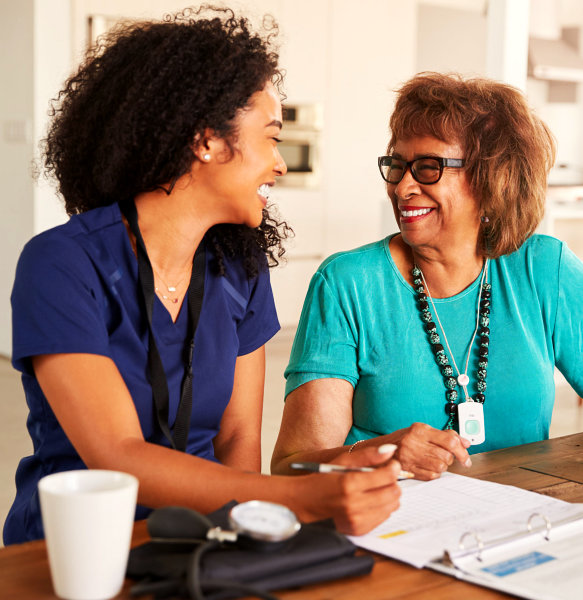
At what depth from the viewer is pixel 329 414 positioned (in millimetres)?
1838

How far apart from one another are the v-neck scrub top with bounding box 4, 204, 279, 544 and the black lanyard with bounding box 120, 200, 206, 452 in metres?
0.01

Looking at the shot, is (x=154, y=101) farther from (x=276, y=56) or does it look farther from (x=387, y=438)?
(x=387, y=438)

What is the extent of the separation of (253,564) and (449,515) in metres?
0.35

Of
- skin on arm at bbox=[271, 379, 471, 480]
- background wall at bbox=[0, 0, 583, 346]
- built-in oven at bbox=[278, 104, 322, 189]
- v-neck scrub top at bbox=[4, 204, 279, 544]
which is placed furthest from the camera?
built-in oven at bbox=[278, 104, 322, 189]

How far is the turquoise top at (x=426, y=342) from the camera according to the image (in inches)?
74.2

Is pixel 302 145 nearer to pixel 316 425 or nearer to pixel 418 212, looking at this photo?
pixel 418 212

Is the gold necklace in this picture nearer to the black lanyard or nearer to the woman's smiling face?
the black lanyard

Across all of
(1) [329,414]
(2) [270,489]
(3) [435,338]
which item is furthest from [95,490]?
(3) [435,338]

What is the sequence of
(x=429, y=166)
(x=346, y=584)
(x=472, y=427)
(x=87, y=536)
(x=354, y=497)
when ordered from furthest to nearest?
(x=429, y=166), (x=472, y=427), (x=354, y=497), (x=346, y=584), (x=87, y=536)

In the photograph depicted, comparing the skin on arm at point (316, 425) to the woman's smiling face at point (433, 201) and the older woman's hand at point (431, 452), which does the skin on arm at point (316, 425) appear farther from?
the woman's smiling face at point (433, 201)

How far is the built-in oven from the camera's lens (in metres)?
6.47

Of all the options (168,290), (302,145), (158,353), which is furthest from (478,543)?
(302,145)

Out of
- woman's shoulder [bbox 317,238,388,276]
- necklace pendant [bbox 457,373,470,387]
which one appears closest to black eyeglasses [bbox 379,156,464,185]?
woman's shoulder [bbox 317,238,388,276]

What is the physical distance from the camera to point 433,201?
1.96 meters
